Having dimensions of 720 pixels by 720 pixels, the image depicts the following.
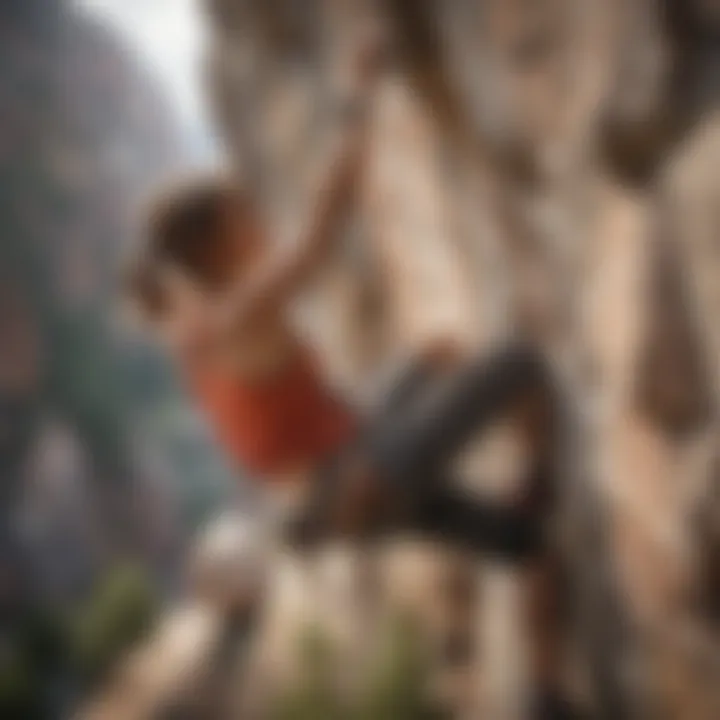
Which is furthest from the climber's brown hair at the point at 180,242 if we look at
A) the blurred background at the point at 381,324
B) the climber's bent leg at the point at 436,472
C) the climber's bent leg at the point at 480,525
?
the climber's bent leg at the point at 480,525

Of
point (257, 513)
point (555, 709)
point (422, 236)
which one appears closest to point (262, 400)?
point (257, 513)

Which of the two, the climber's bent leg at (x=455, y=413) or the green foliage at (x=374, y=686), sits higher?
the climber's bent leg at (x=455, y=413)

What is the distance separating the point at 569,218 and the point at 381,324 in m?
0.41

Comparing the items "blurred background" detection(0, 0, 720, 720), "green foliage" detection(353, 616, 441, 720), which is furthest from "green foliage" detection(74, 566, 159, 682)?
"green foliage" detection(353, 616, 441, 720)

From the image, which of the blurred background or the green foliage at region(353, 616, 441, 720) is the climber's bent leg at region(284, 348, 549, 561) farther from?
the green foliage at region(353, 616, 441, 720)

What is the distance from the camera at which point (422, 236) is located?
2625mm

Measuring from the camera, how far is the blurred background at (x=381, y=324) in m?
2.21

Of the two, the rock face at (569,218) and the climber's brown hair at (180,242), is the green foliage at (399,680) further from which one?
the climber's brown hair at (180,242)

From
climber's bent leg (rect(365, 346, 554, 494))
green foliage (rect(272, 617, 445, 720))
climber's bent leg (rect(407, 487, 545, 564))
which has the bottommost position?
green foliage (rect(272, 617, 445, 720))

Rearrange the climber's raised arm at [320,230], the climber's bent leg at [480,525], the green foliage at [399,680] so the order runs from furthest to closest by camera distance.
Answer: the climber's raised arm at [320,230]
the climber's bent leg at [480,525]
the green foliage at [399,680]

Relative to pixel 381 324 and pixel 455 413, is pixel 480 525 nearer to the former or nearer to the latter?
pixel 455 413

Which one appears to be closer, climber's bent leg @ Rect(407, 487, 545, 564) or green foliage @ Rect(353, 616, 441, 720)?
green foliage @ Rect(353, 616, 441, 720)

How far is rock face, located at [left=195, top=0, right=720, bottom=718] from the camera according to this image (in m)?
2.21

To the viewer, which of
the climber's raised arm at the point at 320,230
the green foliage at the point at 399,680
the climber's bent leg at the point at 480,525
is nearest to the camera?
the green foliage at the point at 399,680
